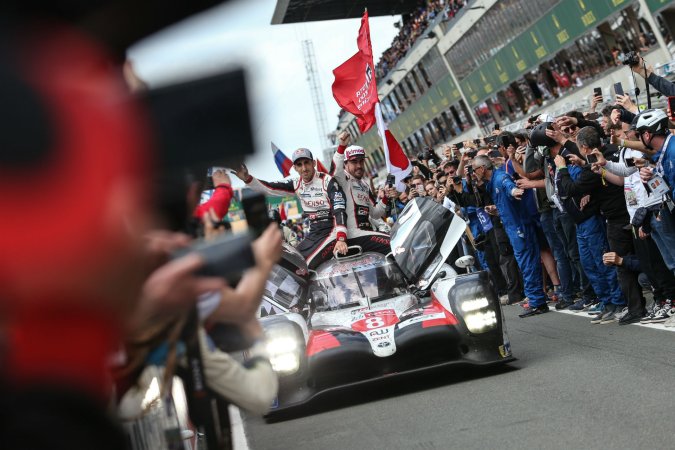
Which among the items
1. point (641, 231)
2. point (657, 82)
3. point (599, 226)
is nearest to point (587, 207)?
point (599, 226)

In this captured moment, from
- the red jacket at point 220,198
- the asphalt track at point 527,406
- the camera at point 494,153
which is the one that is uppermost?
the camera at point 494,153

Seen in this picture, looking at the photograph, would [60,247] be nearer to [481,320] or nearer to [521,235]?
[481,320]

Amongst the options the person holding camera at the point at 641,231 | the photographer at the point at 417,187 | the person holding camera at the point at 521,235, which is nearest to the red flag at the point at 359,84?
the person holding camera at the point at 521,235

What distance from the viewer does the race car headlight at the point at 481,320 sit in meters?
8.23

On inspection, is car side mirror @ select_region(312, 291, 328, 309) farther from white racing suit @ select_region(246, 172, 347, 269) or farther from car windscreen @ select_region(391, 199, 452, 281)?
car windscreen @ select_region(391, 199, 452, 281)

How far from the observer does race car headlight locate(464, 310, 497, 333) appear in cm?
823

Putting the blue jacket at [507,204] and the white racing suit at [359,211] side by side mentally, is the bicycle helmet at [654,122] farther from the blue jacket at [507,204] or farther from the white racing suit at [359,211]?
the blue jacket at [507,204]

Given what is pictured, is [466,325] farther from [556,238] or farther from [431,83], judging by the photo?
[431,83]

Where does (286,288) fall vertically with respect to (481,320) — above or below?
above

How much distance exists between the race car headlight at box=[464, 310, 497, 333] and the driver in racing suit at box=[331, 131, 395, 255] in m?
1.92

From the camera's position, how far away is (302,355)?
8.16 m

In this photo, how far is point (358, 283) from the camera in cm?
935

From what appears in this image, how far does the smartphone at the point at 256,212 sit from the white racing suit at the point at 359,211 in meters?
7.74

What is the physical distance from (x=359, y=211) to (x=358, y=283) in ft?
4.12
